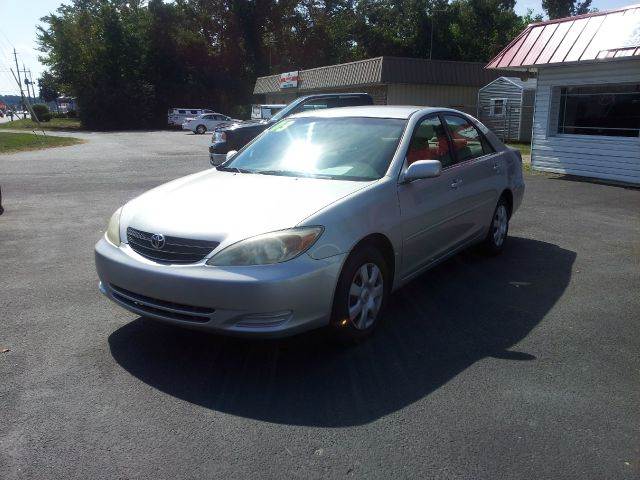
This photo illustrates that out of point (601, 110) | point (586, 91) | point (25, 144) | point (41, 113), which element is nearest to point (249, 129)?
point (586, 91)

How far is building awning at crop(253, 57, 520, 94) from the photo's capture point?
97.0 ft

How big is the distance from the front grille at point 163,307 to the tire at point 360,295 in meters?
0.84

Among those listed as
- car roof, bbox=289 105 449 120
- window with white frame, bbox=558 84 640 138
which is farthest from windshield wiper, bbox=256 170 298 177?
window with white frame, bbox=558 84 640 138

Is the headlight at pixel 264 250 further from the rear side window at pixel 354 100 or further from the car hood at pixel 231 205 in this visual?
the rear side window at pixel 354 100

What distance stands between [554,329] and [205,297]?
105 inches

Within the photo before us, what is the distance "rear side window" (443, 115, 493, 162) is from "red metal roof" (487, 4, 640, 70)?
7.42 m

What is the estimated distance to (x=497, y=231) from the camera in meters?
6.36

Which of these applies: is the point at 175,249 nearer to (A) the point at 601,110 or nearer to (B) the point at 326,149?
(B) the point at 326,149

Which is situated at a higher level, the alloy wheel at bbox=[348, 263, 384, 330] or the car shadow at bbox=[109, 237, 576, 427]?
the alloy wheel at bbox=[348, 263, 384, 330]

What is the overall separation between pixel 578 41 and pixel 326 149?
10.5m

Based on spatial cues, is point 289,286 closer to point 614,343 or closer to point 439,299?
point 439,299

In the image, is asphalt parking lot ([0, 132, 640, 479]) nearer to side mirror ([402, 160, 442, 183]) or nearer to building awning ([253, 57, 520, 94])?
side mirror ([402, 160, 442, 183])

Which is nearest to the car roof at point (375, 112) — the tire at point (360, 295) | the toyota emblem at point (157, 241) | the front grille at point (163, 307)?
the tire at point (360, 295)

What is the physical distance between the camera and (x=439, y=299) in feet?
16.6
